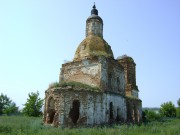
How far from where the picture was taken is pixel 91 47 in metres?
21.1

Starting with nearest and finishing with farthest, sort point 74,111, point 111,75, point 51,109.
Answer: point 74,111, point 51,109, point 111,75

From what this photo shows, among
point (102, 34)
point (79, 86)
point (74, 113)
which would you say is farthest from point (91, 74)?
point (102, 34)

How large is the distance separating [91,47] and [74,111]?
22.3ft

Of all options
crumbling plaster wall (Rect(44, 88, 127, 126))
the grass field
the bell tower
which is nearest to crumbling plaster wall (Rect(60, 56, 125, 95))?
crumbling plaster wall (Rect(44, 88, 127, 126))

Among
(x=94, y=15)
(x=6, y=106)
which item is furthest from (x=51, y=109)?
(x=6, y=106)

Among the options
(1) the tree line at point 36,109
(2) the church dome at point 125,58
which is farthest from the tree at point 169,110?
(2) the church dome at point 125,58

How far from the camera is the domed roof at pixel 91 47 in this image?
20.8 meters

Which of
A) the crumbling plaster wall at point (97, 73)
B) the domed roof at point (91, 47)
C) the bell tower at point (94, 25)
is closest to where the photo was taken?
the crumbling plaster wall at point (97, 73)

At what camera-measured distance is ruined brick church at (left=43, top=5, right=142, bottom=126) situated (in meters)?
16.4

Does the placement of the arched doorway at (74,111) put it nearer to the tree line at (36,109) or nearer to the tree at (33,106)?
the tree line at (36,109)

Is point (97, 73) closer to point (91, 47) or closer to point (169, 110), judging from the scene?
point (91, 47)

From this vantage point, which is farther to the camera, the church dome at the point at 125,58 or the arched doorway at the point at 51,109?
the church dome at the point at 125,58

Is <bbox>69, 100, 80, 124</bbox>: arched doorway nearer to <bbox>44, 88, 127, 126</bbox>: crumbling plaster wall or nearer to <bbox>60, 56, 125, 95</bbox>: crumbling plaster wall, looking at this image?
<bbox>44, 88, 127, 126</bbox>: crumbling plaster wall

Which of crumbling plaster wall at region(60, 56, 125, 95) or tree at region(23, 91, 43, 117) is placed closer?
crumbling plaster wall at region(60, 56, 125, 95)
